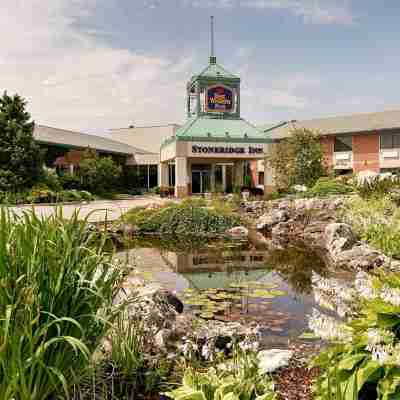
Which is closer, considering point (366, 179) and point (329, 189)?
point (366, 179)

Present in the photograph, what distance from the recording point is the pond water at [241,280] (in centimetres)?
523

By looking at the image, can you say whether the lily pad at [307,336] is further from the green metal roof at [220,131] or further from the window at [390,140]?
the window at [390,140]

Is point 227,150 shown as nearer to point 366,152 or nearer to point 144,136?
point 366,152

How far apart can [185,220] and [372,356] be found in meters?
13.0

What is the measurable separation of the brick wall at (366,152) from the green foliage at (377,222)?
24.6 meters

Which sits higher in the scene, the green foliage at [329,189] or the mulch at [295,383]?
the green foliage at [329,189]

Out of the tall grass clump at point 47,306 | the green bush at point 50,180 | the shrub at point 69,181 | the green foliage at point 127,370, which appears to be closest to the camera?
the tall grass clump at point 47,306

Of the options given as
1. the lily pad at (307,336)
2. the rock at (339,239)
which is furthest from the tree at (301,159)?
the lily pad at (307,336)

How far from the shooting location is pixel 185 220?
15.0 m

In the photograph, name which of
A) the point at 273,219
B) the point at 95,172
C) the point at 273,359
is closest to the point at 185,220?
the point at 273,219

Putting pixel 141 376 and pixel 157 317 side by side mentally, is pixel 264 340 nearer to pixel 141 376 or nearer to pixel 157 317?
pixel 157 317

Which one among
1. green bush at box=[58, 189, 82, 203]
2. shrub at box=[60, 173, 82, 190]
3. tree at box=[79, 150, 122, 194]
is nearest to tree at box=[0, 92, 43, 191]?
green bush at box=[58, 189, 82, 203]

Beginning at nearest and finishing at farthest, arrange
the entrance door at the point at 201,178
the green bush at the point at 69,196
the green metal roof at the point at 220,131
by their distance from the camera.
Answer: the green bush at the point at 69,196 → the green metal roof at the point at 220,131 → the entrance door at the point at 201,178

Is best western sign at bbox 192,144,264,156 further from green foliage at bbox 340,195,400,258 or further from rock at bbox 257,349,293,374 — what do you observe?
rock at bbox 257,349,293,374
